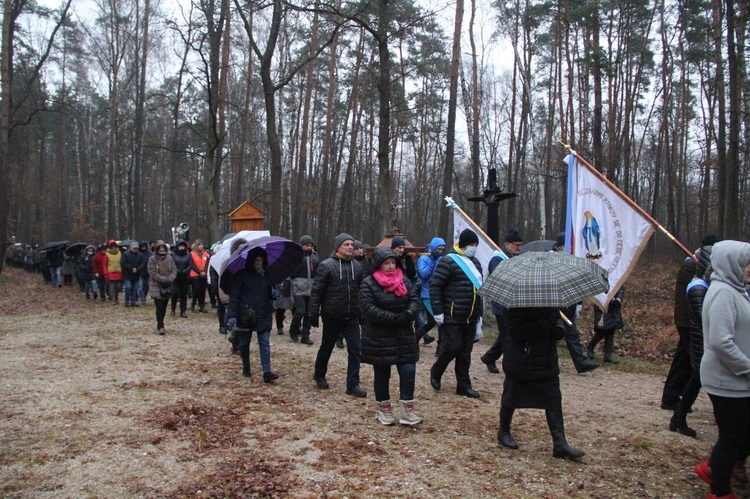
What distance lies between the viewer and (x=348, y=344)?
7227 millimetres

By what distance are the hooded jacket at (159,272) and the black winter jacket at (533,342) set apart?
822 cm

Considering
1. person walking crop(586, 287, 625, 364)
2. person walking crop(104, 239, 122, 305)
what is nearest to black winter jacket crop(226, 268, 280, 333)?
person walking crop(586, 287, 625, 364)

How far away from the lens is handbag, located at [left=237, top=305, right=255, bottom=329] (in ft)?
24.2

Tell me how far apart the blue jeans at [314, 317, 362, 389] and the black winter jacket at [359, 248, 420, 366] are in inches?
52.7

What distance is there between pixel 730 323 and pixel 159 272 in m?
10.1

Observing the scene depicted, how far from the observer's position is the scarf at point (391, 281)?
19.0 feet

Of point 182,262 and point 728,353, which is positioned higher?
point 182,262

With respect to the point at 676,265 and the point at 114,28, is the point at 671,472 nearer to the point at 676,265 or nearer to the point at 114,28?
the point at 676,265

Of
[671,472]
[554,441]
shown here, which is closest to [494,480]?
[554,441]

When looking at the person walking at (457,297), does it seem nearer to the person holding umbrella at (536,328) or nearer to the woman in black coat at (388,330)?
the woman in black coat at (388,330)

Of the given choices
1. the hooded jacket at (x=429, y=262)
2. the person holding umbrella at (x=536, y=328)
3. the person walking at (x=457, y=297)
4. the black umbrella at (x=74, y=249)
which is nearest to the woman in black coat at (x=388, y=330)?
the person walking at (x=457, y=297)

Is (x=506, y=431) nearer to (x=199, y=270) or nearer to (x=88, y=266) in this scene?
(x=199, y=270)

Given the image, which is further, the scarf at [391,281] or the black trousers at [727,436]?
the scarf at [391,281]

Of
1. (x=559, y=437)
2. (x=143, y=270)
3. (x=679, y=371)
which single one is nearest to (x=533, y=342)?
→ (x=559, y=437)
